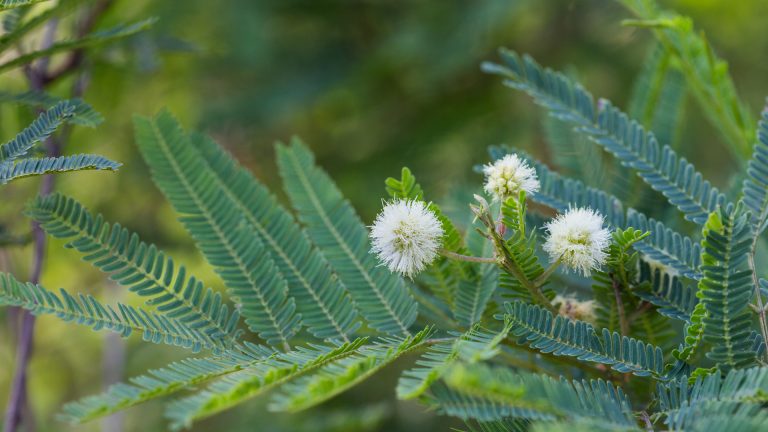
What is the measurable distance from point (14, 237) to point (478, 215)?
91 centimetres

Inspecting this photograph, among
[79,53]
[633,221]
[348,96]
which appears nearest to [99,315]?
[633,221]

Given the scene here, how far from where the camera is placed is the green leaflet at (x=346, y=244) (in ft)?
3.79

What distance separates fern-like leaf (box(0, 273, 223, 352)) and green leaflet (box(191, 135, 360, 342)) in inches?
6.3

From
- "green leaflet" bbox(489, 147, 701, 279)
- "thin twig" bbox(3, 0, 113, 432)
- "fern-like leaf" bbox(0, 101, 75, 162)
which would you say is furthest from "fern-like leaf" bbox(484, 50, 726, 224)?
"thin twig" bbox(3, 0, 113, 432)

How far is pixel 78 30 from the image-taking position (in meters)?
1.88

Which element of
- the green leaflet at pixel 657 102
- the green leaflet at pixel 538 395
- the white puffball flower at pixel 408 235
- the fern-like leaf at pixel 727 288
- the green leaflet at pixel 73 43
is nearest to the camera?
the green leaflet at pixel 538 395

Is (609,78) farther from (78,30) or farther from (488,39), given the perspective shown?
(78,30)

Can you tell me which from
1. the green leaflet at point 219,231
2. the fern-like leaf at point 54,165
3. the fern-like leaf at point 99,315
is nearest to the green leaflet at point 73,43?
the green leaflet at point 219,231

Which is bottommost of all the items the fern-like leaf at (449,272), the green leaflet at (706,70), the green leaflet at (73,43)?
the fern-like leaf at (449,272)

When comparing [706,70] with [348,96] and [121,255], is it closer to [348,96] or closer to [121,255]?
[121,255]

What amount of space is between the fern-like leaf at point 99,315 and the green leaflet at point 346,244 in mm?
233

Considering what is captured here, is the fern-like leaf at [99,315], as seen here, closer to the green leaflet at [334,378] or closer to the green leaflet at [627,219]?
the green leaflet at [334,378]

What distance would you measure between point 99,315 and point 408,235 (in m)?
0.44

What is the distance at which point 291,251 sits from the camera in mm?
1238
